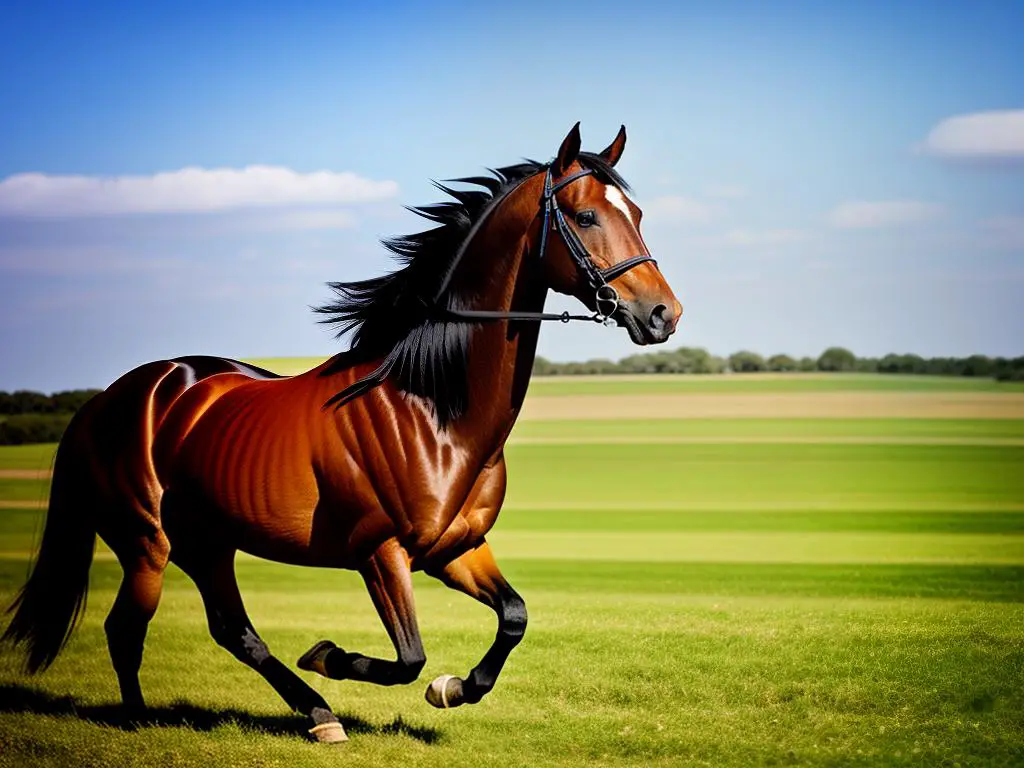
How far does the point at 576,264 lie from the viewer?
544cm

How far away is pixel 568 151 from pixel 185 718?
14.6 ft

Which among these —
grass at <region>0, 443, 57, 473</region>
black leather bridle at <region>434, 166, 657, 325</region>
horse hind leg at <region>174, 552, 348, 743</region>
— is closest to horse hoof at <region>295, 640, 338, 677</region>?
horse hind leg at <region>174, 552, 348, 743</region>

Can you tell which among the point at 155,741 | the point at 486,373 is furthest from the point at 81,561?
the point at 486,373

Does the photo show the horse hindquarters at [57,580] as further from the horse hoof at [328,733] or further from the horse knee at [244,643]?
the horse hoof at [328,733]

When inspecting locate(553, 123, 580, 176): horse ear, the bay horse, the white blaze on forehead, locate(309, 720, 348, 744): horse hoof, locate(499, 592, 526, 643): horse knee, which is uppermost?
locate(553, 123, 580, 176): horse ear

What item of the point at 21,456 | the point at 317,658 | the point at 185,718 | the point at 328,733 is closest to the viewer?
the point at 317,658

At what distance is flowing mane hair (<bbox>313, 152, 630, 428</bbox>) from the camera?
581cm

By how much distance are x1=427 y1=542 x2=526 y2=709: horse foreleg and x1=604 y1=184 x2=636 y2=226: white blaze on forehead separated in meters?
1.90

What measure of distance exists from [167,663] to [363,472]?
4.29 metres

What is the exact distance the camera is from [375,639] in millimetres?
9859

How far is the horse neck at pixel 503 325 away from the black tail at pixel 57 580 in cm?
313

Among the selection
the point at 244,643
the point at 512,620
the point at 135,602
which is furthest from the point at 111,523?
the point at 512,620

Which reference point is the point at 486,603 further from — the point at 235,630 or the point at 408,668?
A: the point at 235,630

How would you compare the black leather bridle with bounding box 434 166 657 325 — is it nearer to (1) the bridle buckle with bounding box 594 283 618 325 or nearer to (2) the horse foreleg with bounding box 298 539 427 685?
(1) the bridle buckle with bounding box 594 283 618 325
